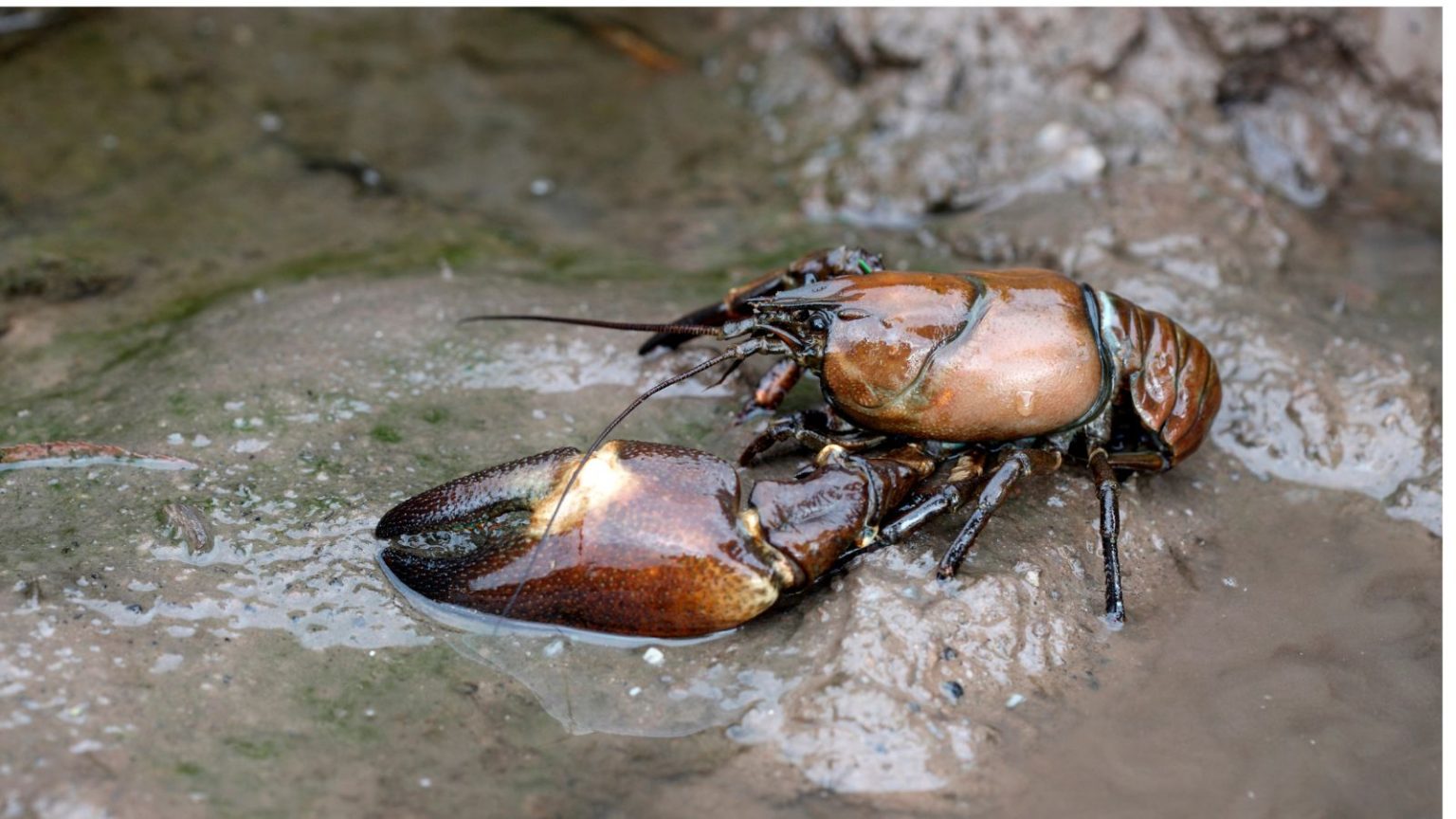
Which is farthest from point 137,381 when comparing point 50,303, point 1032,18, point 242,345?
point 1032,18

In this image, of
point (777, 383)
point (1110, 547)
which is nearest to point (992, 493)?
point (1110, 547)

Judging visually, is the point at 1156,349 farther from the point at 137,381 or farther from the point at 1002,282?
the point at 137,381

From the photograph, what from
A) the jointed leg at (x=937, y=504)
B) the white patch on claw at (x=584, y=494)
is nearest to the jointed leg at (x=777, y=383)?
the jointed leg at (x=937, y=504)

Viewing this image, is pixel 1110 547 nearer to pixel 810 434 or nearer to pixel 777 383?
pixel 810 434

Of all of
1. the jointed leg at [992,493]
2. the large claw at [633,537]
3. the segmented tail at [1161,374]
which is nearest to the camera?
the large claw at [633,537]

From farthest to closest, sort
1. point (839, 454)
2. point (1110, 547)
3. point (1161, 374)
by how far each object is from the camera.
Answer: point (1161, 374) < point (1110, 547) < point (839, 454)

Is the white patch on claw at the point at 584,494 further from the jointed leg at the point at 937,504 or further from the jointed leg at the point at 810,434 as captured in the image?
the jointed leg at the point at 937,504

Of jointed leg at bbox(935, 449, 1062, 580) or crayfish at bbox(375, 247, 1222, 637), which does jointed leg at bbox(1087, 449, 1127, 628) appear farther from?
jointed leg at bbox(935, 449, 1062, 580)
